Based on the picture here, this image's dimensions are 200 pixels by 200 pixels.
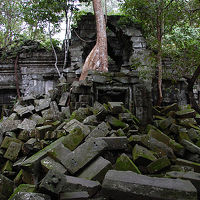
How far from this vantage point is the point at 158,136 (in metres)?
3.37

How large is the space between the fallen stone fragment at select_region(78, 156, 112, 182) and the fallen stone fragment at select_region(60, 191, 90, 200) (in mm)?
346

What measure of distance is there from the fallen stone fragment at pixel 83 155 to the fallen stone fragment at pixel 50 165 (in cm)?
7

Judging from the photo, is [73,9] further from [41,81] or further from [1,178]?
[1,178]

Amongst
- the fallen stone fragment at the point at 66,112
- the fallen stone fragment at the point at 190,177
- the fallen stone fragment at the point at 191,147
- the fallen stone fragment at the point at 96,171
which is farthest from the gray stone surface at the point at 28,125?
the fallen stone fragment at the point at 191,147

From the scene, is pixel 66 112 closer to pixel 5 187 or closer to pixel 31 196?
pixel 5 187

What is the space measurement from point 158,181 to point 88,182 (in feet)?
2.75

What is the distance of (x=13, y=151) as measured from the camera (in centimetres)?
347

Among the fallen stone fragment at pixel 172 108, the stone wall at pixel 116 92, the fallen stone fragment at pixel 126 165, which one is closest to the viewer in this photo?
the fallen stone fragment at pixel 126 165

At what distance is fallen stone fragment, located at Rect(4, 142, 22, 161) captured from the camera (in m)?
3.43

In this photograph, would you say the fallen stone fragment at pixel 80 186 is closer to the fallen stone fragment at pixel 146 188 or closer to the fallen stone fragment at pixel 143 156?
the fallen stone fragment at pixel 146 188

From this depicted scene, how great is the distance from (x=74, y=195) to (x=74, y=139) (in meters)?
1.14

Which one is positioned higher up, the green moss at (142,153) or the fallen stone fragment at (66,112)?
the fallen stone fragment at (66,112)

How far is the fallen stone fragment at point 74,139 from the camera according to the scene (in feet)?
9.63

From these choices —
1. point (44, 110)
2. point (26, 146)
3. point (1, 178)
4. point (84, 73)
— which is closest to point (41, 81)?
point (84, 73)
